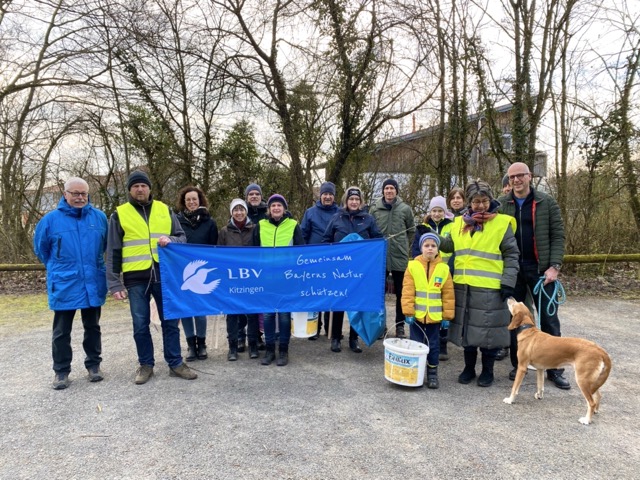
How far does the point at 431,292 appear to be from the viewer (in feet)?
13.5

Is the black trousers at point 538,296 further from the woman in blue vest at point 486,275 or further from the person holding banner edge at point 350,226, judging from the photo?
the person holding banner edge at point 350,226

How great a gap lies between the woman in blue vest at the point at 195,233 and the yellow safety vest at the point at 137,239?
0.73m

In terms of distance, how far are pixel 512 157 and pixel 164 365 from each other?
8.64m

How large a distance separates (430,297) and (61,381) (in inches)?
151

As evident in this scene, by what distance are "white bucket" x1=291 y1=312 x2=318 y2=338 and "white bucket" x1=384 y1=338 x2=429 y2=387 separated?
1498mm

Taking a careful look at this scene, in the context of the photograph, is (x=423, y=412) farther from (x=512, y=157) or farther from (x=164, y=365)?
(x=512, y=157)

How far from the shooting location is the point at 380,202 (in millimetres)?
5648

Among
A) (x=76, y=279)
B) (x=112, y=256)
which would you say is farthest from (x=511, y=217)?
(x=76, y=279)

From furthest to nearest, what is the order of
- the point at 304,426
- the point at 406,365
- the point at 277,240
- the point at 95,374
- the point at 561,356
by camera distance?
the point at 277,240 → the point at 95,374 → the point at 406,365 → the point at 561,356 → the point at 304,426

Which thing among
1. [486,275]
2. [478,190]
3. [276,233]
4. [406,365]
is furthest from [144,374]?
[478,190]

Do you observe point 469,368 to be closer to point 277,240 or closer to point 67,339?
point 277,240

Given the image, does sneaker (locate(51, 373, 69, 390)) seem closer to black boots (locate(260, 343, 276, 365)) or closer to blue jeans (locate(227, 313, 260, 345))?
blue jeans (locate(227, 313, 260, 345))

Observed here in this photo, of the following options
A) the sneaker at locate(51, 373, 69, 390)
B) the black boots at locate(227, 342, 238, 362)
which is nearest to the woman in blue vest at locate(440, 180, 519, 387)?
the black boots at locate(227, 342, 238, 362)

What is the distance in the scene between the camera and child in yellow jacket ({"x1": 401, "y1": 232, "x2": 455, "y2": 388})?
411cm
